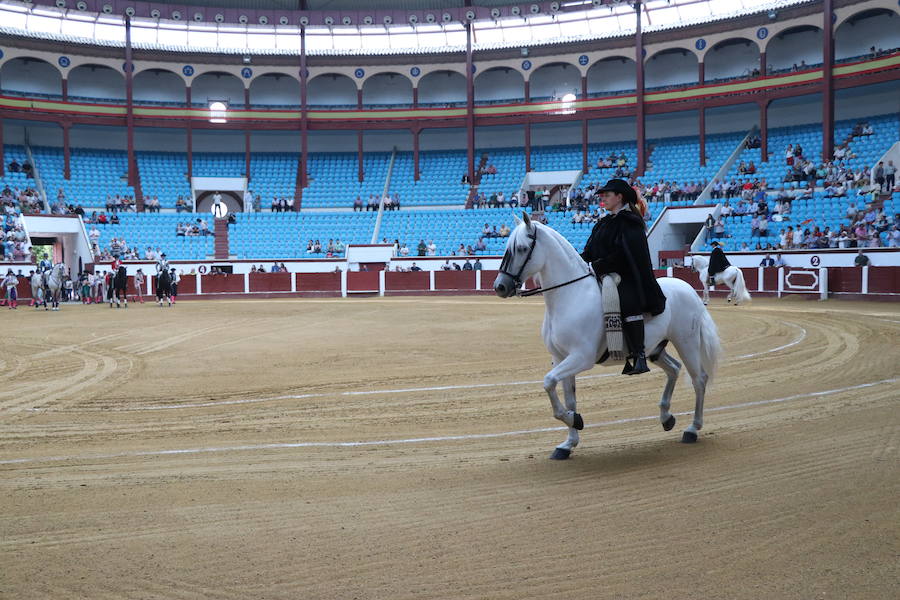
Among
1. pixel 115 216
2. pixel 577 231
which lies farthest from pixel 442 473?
pixel 115 216

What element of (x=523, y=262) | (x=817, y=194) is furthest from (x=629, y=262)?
(x=817, y=194)

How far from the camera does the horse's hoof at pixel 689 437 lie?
6.39 metres

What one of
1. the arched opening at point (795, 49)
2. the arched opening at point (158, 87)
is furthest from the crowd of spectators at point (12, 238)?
the arched opening at point (795, 49)

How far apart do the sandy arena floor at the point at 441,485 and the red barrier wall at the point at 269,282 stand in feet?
85.5

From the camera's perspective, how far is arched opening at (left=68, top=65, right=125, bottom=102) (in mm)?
47188

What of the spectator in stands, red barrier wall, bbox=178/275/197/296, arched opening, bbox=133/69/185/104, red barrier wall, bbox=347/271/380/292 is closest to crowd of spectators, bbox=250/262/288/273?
red barrier wall, bbox=178/275/197/296

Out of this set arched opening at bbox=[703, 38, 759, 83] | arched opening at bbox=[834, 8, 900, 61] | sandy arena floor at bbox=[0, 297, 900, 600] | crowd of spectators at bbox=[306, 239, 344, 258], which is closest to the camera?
sandy arena floor at bbox=[0, 297, 900, 600]

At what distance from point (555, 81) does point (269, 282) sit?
23.6m

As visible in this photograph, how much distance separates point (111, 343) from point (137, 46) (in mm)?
35187

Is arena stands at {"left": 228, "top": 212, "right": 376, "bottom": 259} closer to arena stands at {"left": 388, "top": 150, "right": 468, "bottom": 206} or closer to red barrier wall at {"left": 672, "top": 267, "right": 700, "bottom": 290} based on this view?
arena stands at {"left": 388, "top": 150, "right": 468, "bottom": 206}

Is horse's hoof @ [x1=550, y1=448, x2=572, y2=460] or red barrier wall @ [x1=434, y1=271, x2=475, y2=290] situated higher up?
red barrier wall @ [x1=434, y1=271, x2=475, y2=290]

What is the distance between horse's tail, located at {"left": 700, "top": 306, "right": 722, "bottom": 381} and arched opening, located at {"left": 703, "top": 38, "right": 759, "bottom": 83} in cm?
3988

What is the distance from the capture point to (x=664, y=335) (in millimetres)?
6566

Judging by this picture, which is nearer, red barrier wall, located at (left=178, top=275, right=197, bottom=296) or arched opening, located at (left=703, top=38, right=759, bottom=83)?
red barrier wall, located at (left=178, top=275, right=197, bottom=296)
